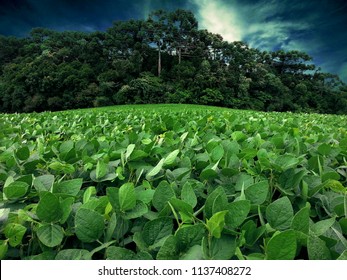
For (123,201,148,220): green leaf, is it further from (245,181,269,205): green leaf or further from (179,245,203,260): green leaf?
(245,181,269,205): green leaf

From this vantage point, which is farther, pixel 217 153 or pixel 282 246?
pixel 217 153

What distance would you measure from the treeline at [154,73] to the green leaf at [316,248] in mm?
28384

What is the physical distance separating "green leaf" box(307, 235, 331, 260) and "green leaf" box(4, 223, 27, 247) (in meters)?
0.56

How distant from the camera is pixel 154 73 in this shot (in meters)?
35.0

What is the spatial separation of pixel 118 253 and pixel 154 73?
116 ft

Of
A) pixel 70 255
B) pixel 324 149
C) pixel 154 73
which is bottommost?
pixel 70 255

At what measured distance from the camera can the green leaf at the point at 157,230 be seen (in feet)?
1.97

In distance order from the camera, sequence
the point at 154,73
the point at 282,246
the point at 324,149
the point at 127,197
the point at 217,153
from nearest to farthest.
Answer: the point at 282,246 → the point at 127,197 → the point at 217,153 → the point at 324,149 → the point at 154,73

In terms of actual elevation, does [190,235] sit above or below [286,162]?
below

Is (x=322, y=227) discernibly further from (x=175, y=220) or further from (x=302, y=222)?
(x=175, y=220)

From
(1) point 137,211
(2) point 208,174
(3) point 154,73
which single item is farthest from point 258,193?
(3) point 154,73

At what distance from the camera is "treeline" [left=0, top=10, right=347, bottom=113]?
29.4m

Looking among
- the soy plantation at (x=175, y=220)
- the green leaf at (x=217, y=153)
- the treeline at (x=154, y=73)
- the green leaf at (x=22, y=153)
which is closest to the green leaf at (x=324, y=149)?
the soy plantation at (x=175, y=220)

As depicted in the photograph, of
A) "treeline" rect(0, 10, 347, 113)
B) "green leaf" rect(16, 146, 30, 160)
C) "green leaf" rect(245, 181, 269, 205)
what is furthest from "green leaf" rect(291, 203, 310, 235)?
"treeline" rect(0, 10, 347, 113)
